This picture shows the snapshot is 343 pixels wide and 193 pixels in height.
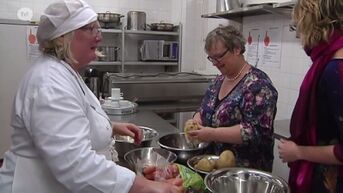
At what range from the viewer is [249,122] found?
1.48 metres

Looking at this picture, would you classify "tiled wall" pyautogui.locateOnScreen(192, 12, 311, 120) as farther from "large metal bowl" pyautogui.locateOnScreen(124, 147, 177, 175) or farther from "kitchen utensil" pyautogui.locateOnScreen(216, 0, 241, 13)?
"large metal bowl" pyautogui.locateOnScreen(124, 147, 177, 175)

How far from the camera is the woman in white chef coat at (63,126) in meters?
0.88

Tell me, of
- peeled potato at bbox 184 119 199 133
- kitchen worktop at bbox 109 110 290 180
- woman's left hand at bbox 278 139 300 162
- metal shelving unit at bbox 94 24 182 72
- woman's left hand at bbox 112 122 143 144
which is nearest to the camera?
woman's left hand at bbox 278 139 300 162

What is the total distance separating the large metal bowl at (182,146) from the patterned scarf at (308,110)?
451mm

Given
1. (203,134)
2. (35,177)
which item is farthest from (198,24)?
(35,177)

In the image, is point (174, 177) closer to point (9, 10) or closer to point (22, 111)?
point (22, 111)

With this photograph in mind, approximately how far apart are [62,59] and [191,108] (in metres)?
2.30

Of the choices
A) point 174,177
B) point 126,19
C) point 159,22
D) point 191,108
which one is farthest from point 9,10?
point 174,177

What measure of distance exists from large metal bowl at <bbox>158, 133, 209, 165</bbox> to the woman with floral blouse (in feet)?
0.21

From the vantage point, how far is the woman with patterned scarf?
98 cm

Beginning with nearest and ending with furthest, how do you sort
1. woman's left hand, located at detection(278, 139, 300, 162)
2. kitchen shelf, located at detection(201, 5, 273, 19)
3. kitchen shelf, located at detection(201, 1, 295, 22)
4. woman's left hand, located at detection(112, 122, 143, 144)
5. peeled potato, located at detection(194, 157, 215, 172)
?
woman's left hand, located at detection(278, 139, 300, 162) → peeled potato, located at detection(194, 157, 215, 172) → woman's left hand, located at detection(112, 122, 143, 144) → kitchen shelf, located at detection(201, 1, 295, 22) → kitchen shelf, located at detection(201, 5, 273, 19)

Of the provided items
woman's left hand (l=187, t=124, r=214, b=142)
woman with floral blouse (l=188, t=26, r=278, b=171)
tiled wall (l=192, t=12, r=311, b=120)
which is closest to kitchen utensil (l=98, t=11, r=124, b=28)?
tiled wall (l=192, t=12, r=311, b=120)

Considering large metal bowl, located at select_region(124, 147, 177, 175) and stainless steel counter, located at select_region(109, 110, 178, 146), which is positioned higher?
large metal bowl, located at select_region(124, 147, 177, 175)

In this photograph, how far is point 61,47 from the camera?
1.03m
